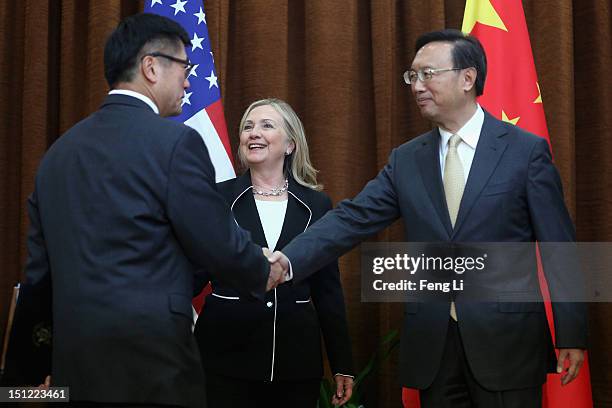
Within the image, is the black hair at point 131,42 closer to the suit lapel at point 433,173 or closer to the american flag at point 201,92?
the suit lapel at point 433,173

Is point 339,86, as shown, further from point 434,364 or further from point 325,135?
point 434,364

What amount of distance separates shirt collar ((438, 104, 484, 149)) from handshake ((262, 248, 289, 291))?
0.64m

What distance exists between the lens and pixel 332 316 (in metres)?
2.52

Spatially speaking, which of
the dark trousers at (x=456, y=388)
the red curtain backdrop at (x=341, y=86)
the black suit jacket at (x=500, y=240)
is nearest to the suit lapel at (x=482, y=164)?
the black suit jacket at (x=500, y=240)

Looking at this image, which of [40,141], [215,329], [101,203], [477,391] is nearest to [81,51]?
[40,141]

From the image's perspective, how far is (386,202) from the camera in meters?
2.45

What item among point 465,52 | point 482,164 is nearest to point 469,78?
point 465,52

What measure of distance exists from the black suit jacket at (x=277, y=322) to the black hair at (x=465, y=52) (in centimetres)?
70

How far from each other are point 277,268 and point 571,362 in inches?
35.0

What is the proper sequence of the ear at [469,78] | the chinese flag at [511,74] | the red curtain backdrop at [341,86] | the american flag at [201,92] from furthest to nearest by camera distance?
the red curtain backdrop at [341,86]
the american flag at [201,92]
the chinese flag at [511,74]
the ear at [469,78]

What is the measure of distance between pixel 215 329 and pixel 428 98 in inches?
40.4

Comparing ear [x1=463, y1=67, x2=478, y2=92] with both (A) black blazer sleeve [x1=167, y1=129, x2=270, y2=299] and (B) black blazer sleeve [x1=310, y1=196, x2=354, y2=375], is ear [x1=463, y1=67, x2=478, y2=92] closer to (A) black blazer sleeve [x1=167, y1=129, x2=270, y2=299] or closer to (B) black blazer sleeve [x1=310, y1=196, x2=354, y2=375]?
(B) black blazer sleeve [x1=310, y1=196, x2=354, y2=375]

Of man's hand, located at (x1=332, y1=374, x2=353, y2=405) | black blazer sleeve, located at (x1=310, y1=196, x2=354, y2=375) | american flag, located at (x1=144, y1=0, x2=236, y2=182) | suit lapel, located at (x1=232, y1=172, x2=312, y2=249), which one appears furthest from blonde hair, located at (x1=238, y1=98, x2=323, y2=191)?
man's hand, located at (x1=332, y1=374, x2=353, y2=405)

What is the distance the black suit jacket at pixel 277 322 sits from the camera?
2287mm
